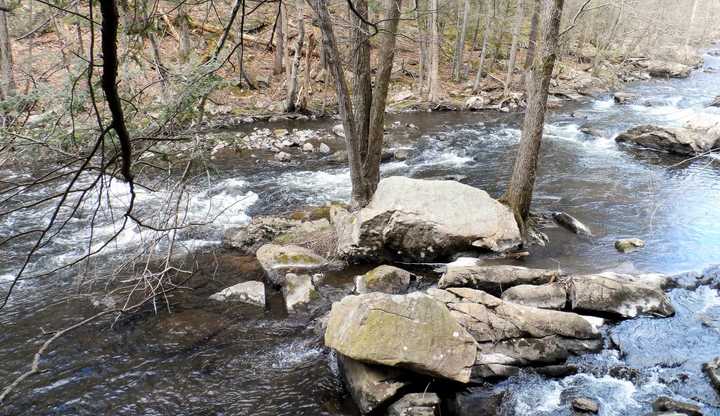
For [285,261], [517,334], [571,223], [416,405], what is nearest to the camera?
[416,405]

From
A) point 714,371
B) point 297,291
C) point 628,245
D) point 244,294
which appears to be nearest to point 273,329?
point 297,291

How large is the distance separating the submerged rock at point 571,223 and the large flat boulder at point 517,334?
122 inches

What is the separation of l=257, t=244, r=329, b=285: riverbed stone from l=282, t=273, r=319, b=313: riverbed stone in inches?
8.3

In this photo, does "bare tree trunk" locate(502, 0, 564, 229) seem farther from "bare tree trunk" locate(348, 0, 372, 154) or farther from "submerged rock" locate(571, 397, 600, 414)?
"submerged rock" locate(571, 397, 600, 414)

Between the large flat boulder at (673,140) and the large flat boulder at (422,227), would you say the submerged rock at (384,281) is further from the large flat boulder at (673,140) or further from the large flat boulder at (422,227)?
the large flat boulder at (673,140)

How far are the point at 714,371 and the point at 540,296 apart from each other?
190 centimetres

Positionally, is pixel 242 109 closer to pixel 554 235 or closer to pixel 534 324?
pixel 554 235

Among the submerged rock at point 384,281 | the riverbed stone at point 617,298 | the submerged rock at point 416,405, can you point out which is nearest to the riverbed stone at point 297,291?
the submerged rock at point 384,281

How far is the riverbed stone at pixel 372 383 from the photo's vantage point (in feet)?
14.7

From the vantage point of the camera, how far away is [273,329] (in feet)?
20.2

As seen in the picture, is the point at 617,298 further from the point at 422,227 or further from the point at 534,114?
the point at 534,114

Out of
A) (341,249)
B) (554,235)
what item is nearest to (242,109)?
(341,249)

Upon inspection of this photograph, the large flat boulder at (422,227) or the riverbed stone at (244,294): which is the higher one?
the large flat boulder at (422,227)

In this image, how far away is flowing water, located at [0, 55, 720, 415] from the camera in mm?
4938
